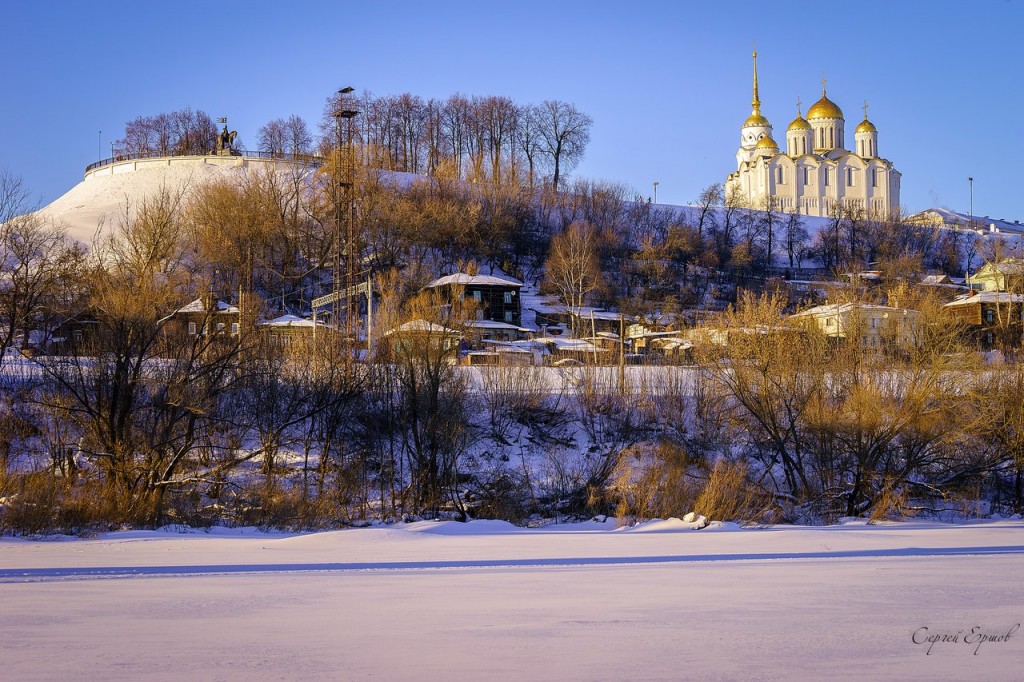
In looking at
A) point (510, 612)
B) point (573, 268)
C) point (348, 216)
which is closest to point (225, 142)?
point (573, 268)

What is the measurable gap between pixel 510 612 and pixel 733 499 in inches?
622

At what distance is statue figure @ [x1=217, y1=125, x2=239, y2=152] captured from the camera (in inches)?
3314

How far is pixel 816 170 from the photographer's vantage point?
97188 mm

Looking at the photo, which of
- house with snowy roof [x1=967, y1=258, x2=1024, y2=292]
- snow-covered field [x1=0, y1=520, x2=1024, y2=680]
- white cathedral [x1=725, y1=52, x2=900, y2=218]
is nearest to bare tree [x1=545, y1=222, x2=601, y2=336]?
house with snowy roof [x1=967, y1=258, x2=1024, y2=292]

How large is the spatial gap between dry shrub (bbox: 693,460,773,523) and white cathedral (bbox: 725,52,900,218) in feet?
239

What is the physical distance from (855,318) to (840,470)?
6217mm

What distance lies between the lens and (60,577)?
896 cm

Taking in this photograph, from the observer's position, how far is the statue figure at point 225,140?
84.2 metres

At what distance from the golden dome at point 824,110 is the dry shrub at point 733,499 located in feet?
276

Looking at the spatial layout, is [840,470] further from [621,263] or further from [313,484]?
[621,263]

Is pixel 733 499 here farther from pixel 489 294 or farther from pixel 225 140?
pixel 225 140

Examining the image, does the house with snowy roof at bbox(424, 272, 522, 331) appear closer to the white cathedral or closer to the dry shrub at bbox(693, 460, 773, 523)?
the dry shrub at bbox(693, 460, 773, 523)

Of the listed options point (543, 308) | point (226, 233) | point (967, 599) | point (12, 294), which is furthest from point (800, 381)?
point (226, 233)

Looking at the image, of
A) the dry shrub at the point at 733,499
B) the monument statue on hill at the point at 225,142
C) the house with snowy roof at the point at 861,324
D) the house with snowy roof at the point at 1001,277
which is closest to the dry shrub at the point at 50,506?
A: the dry shrub at the point at 733,499
